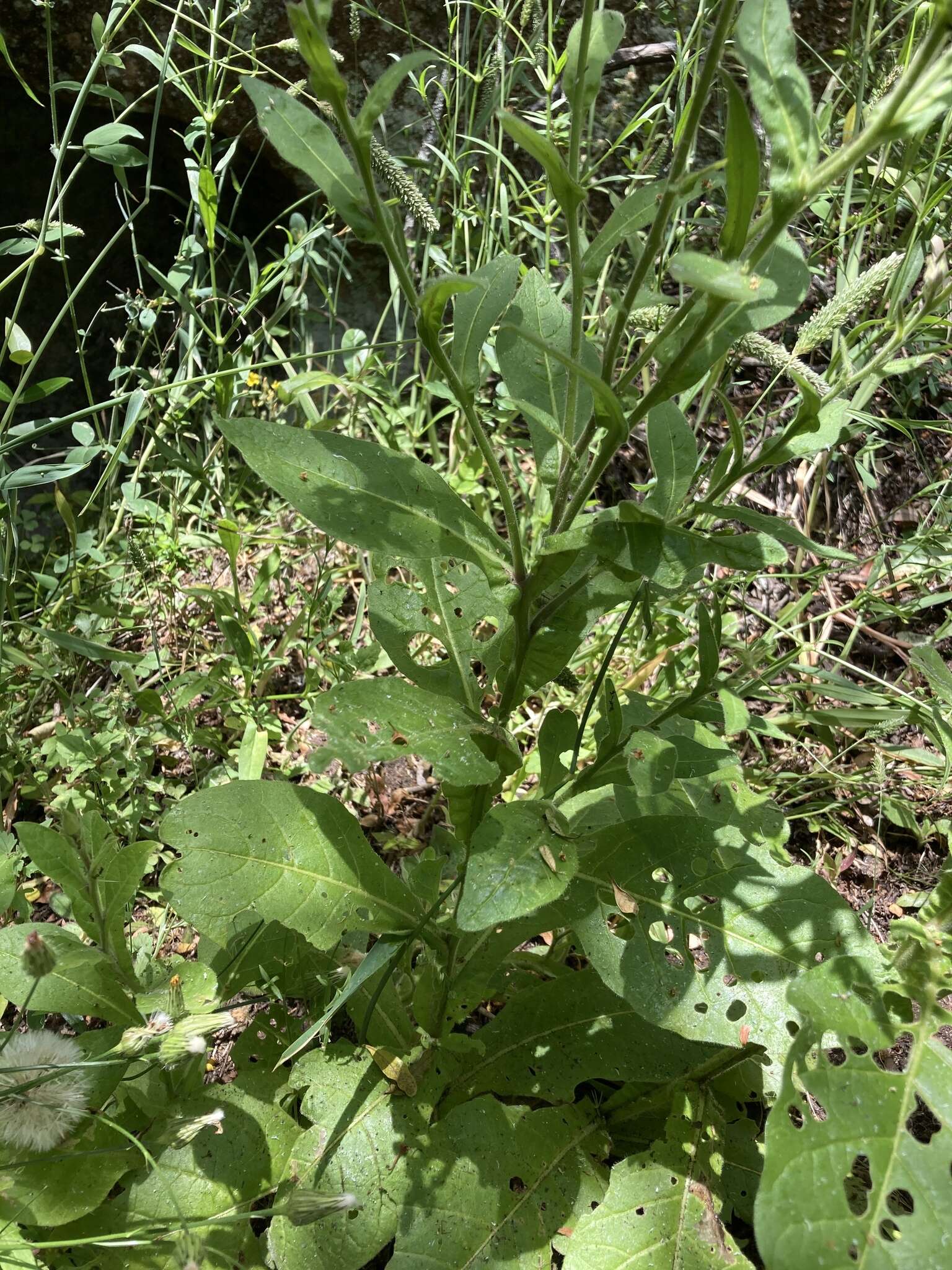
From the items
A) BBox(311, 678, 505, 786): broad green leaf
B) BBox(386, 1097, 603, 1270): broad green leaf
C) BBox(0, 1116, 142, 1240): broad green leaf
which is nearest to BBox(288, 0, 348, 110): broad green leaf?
BBox(311, 678, 505, 786): broad green leaf

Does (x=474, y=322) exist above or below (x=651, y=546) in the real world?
above

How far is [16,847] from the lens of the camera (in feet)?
5.81

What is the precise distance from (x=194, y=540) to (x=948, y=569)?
184 centimetres

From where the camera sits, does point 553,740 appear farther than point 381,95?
Yes

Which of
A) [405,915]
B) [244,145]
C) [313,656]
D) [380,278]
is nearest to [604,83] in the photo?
[380,278]

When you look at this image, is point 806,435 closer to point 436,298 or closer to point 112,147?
point 436,298

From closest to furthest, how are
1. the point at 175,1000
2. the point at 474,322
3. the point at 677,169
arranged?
the point at 677,169 → the point at 474,322 → the point at 175,1000

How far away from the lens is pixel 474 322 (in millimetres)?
1092

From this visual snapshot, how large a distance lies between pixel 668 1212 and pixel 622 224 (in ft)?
4.41

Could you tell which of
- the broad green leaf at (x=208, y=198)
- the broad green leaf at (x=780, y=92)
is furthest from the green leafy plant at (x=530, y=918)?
the broad green leaf at (x=208, y=198)

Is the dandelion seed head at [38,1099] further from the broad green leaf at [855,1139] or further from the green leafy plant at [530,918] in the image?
the broad green leaf at [855,1139]

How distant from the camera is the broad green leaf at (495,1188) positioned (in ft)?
4.06

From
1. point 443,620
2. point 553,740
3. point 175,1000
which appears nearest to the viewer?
point 175,1000

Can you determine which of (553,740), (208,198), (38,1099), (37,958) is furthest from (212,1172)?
(208,198)
